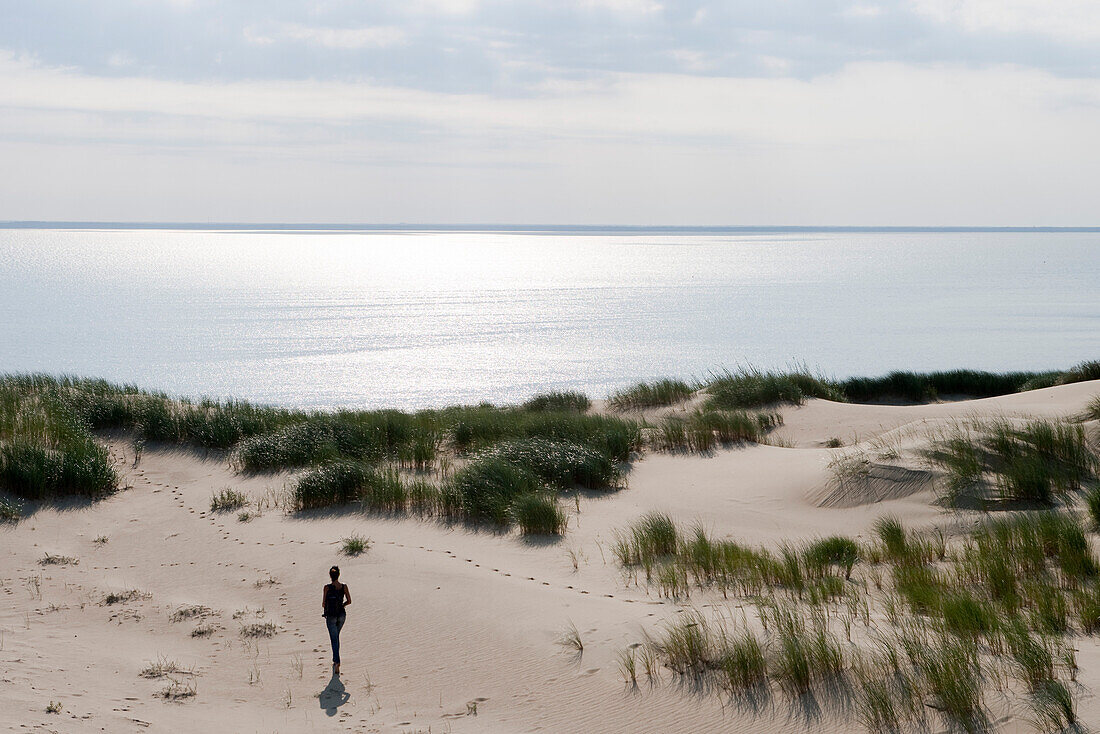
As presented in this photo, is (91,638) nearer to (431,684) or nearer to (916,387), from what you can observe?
(431,684)

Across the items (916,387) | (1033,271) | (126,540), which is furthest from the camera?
(1033,271)

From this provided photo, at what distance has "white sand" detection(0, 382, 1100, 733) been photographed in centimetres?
686

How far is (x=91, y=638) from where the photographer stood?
28.7ft

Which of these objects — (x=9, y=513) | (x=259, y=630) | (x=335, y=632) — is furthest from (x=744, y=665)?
(x=9, y=513)

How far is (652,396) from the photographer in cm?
2359

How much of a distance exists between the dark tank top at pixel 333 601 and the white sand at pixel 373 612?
1.92ft

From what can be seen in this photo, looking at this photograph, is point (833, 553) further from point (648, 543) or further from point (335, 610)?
point (335, 610)

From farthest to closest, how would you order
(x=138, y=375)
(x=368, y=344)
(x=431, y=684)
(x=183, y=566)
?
(x=368, y=344) < (x=138, y=375) < (x=183, y=566) < (x=431, y=684)

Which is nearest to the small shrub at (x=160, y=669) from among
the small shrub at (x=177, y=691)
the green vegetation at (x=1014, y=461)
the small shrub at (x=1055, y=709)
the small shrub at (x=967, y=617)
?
the small shrub at (x=177, y=691)

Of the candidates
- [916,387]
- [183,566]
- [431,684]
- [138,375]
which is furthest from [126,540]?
[138,375]

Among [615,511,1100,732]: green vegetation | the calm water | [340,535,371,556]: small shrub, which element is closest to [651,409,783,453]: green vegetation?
[615,511,1100,732]: green vegetation

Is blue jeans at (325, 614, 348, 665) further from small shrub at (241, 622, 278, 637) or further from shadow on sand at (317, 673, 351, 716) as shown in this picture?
small shrub at (241, 622, 278, 637)

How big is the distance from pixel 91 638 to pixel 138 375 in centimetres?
4163

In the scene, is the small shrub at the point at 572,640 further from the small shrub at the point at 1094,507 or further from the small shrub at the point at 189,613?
the small shrub at the point at 1094,507
